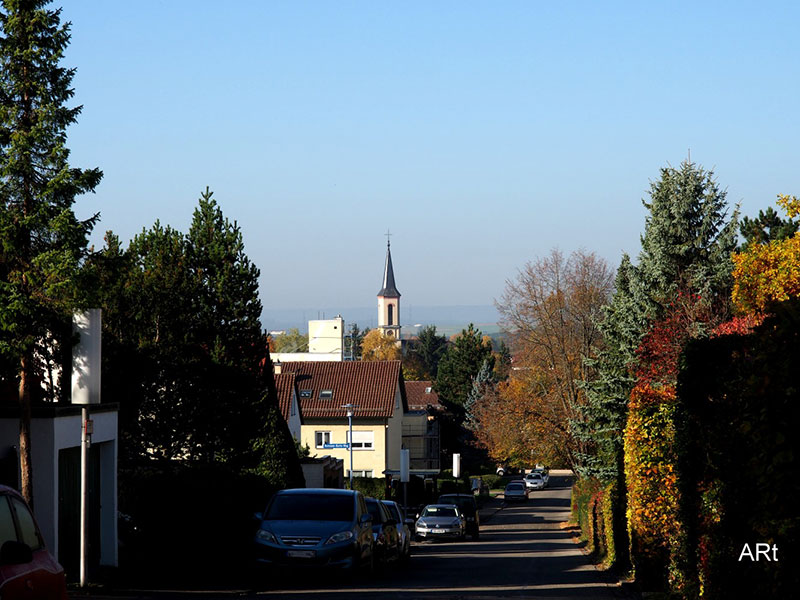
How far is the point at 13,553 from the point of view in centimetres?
777

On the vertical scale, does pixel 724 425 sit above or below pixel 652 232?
below

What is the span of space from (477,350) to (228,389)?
8551 cm

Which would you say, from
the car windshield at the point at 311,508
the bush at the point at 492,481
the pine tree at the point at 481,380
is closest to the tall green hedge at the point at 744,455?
the car windshield at the point at 311,508

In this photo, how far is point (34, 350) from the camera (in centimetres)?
1736

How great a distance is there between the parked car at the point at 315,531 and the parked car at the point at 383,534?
1.29 meters

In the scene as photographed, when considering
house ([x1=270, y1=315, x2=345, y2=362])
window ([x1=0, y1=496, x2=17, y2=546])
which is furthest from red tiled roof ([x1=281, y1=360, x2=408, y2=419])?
window ([x1=0, y1=496, x2=17, y2=546])

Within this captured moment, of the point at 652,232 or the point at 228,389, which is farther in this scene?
the point at 652,232

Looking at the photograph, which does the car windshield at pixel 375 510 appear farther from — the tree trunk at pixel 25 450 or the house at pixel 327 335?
the house at pixel 327 335

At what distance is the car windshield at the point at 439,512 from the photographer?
128 feet

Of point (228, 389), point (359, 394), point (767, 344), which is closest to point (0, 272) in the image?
point (767, 344)

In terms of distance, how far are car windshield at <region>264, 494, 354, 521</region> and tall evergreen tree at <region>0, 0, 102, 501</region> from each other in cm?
480

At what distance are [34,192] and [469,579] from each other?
422 inches

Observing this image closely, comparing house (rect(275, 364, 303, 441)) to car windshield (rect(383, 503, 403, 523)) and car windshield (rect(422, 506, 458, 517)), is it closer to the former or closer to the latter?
car windshield (rect(422, 506, 458, 517))

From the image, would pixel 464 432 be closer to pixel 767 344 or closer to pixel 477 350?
pixel 477 350
